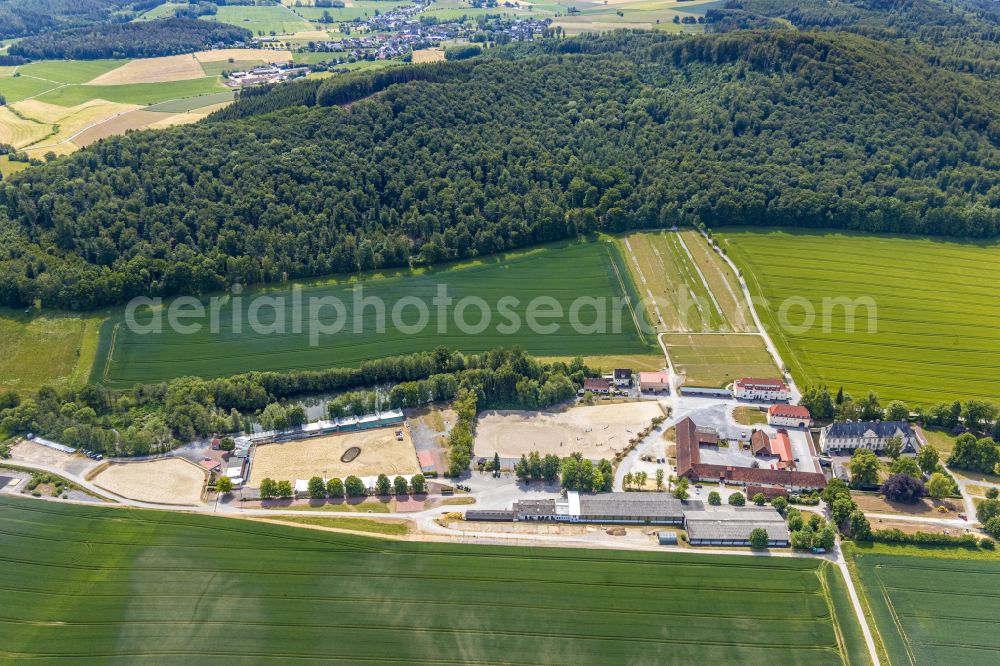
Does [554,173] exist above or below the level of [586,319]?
above

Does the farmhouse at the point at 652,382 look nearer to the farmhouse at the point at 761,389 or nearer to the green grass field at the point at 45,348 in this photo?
the farmhouse at the point at 761,389

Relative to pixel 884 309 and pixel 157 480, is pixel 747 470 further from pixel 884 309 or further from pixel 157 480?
pixel 157 480

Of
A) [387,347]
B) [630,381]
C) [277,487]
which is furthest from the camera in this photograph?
[387,347]

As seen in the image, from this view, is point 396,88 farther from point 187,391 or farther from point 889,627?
point 889,627

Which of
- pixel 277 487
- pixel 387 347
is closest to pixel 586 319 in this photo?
pixel 387 347

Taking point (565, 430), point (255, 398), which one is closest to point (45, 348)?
point (255, 398)
